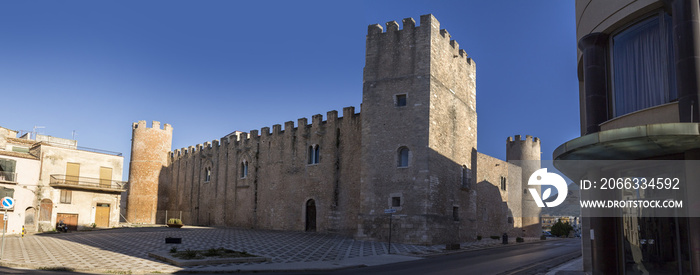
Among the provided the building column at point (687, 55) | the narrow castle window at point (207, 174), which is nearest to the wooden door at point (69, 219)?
the narrow castle window at point (207, 174)

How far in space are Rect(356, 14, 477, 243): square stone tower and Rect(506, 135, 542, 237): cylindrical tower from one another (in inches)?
585

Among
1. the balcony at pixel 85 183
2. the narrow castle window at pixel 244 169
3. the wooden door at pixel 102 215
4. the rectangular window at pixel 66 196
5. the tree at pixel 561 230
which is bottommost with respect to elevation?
the tree at pixel 561 230

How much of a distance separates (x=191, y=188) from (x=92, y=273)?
34.5 m

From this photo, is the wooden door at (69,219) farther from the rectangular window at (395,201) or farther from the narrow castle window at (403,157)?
the narrow castle window at (403,157)

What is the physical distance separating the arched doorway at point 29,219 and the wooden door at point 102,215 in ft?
15.9

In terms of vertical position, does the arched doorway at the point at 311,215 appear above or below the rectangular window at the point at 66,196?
below

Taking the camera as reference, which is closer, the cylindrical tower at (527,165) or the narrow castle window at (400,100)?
the narrow castle window at (400,100)

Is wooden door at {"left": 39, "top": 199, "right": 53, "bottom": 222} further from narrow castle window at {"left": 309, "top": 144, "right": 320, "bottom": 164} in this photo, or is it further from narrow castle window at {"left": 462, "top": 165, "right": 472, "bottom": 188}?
narrow castle window at {"left": 462, "top": 165, "right": 472, "bottom": 188}

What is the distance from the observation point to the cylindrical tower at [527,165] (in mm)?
41312

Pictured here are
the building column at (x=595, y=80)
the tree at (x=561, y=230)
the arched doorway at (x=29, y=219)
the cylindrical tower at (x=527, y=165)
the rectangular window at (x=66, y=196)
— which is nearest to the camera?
the building column at (x=595, y=80)

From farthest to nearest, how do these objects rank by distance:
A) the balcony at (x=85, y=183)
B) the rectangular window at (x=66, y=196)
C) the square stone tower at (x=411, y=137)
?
Answer: the rectangular window at (x=66, y=196) → the balcony at (x=85, y=183) → the square stone tower at (x=411, y=137)

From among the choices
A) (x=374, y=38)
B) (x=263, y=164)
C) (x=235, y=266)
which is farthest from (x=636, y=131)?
(x=263, y=164)

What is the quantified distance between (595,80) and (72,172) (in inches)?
1370

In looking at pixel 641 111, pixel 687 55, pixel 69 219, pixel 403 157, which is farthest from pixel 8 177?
pixel 687 55
